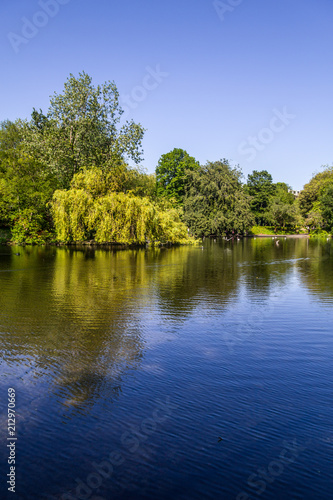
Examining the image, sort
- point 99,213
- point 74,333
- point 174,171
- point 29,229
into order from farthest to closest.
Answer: point 174,171
point 29,229
point 99,213
point 74,333

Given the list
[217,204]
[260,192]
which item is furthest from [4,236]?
[260,192]

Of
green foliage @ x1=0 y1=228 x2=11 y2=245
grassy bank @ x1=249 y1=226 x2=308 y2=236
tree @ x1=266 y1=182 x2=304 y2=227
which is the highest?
tree @ x1=266 y1=182 x2=304 y2=227

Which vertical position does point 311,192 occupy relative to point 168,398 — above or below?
above

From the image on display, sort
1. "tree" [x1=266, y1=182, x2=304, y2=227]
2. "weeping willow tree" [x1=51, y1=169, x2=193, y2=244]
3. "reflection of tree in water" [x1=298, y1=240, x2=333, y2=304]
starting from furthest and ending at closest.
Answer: "tree" [x1=266, y1=182, x2=304, y2=227] → "weeping willow tree" [x1=51, y1=169, x2=193, y2=244] → "reflection of tree in water" [x1=298, y1=240, x2=333, y2=304]

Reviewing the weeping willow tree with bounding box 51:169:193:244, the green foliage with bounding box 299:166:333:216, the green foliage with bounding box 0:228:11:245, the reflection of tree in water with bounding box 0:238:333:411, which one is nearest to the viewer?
the reflection of tree in water with bounding box 0:238:333:411

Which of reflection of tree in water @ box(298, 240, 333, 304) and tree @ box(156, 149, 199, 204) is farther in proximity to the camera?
tree @ box(156, 149, 199, 204)

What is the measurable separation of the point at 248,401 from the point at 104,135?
46.4 meters

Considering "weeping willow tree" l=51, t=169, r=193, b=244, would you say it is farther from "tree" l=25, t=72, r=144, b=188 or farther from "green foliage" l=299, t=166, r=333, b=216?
"green foliage" l=299, t=166, r=333, b=216

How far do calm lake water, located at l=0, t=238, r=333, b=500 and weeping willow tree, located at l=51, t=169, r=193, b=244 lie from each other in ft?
97.5

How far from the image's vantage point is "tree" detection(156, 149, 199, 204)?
298 ft

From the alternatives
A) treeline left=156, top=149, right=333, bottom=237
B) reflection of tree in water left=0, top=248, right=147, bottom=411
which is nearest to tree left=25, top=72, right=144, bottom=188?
treeline left=156, top=149, right=333, bottom=237

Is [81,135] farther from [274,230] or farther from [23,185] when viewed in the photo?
[274,230]

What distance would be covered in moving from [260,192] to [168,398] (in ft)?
346

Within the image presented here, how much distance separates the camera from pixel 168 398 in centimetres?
657
